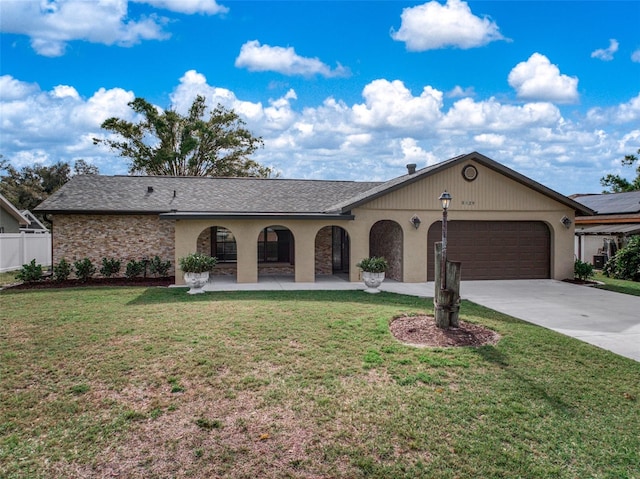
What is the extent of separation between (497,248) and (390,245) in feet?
13.2

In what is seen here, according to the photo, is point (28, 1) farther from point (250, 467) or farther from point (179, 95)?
point (179, 95)

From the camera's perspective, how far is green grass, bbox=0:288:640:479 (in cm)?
379

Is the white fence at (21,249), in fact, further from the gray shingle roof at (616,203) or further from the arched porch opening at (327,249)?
the gray shingle roof at (616,203)

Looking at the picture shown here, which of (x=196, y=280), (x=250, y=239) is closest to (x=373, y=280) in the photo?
(x=250, y=239)

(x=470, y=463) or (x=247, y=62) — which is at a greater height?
(x=247, y=62)

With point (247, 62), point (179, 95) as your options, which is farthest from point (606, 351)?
point (179, 95)

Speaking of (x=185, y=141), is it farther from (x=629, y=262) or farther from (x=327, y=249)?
(x=629, y=262)

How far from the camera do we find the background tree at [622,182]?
36.0 m

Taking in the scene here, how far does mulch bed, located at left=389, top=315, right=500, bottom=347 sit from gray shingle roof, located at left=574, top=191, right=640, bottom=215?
18.2m

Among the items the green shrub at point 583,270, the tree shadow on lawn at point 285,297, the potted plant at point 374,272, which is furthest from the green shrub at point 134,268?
the green shrub at point 583,270

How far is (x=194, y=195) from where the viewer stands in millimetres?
17375

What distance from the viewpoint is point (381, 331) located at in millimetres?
7633

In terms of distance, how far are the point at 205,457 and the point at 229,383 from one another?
1.51 metres

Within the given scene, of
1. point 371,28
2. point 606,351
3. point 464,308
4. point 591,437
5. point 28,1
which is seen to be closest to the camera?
point 591,437
